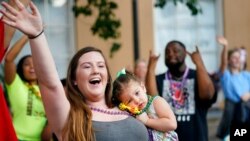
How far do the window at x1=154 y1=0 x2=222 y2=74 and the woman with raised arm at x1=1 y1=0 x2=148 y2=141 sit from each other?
7.32 meters

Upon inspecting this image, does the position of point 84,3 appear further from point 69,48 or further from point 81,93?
point 81,93

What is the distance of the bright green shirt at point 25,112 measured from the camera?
15.2 ft

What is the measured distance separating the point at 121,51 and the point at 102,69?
6658 mm

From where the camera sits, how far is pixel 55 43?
9.45 metres

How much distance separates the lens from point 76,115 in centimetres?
275

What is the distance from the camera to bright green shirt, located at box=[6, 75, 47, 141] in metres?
4.62

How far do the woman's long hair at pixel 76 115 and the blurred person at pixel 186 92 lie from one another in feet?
5.93

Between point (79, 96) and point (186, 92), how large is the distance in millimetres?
2150

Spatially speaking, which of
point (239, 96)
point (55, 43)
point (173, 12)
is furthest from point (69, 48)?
point (239, 96)

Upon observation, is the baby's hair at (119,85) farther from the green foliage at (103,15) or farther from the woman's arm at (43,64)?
the green foliage at (103,15)

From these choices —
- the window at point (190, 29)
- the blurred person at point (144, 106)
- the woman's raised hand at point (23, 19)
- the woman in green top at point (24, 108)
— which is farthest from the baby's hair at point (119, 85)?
the window at point (190, 29)

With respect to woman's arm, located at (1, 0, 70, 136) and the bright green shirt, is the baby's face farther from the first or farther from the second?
the bright green shirt

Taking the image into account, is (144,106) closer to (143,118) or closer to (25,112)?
(143,118)

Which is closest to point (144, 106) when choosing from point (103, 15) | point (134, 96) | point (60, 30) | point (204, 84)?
point (134, 96)
